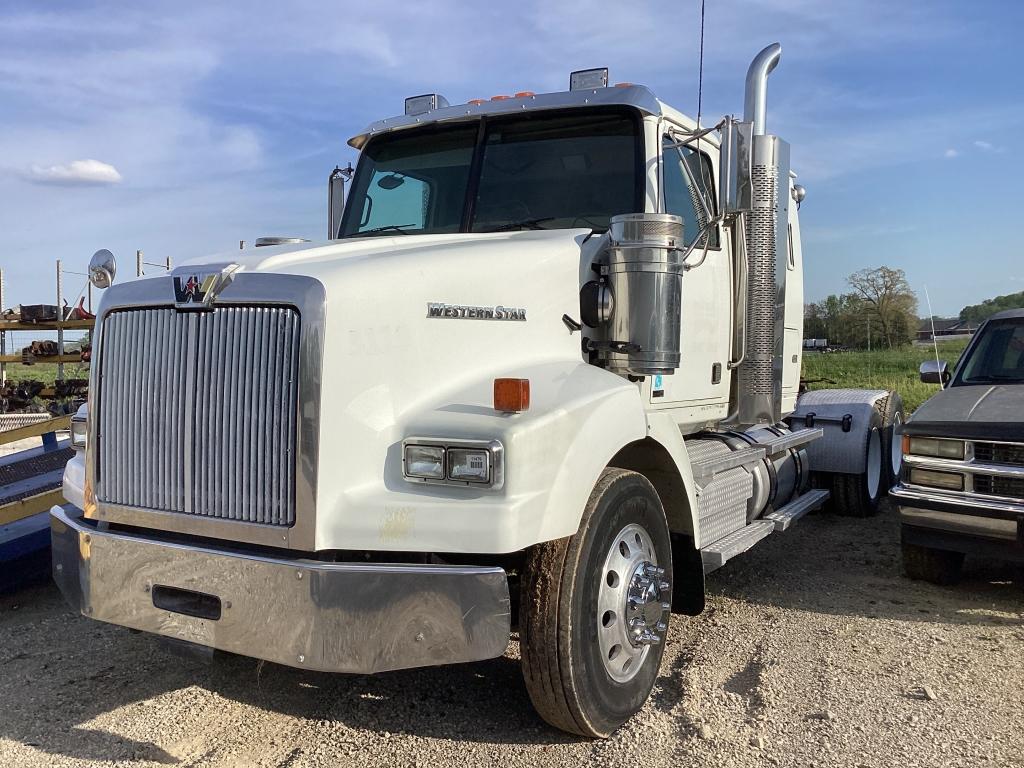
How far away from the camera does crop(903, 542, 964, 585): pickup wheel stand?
556cm

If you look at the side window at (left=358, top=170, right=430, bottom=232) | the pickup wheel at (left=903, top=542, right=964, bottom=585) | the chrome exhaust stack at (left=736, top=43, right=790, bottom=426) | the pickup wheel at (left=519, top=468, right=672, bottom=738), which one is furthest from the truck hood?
the pickup wheel at (left=903, top=542, right=964, bottom=585)

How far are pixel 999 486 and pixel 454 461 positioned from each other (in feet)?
12.4

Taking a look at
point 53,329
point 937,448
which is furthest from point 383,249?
point 53,329

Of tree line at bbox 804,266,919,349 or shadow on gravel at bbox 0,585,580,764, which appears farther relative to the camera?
tree line at bbox 804,266,919,349

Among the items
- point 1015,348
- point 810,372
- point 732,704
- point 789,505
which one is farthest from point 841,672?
point 810,372

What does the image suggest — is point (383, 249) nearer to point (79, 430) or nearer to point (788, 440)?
point (79, 430)

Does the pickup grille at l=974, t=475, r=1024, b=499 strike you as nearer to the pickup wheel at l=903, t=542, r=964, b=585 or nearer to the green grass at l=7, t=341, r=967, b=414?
the pickup wheel at l=903, t=542, r=964, b=585

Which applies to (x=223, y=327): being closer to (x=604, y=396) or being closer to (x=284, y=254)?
(x=284, y=254)

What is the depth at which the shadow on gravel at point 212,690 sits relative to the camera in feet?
11.4

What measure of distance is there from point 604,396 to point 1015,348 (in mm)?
4526

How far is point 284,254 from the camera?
10.8ft

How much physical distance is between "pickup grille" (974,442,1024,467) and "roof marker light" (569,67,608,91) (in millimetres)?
3105

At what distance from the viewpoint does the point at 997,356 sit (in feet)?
21.1

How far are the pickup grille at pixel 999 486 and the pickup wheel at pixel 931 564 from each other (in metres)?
0.58
